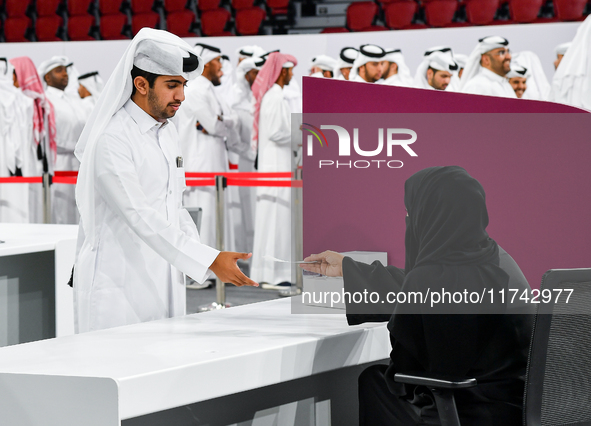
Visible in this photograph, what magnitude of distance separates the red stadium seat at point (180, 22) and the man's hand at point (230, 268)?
808cm

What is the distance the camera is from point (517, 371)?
1.79m

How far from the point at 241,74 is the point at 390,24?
9.00ft

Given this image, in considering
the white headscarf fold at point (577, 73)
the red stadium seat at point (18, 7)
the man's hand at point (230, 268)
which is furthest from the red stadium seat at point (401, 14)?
the man's hand at point (230, 268)

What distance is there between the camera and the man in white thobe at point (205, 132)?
673 centimetres

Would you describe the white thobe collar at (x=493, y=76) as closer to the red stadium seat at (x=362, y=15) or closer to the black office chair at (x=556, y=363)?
the red stadium seat at (x=362, y=15)

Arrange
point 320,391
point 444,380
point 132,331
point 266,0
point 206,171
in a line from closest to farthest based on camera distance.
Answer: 1. point 444,380
2. point 132,331
3. point 320,391
4. point 206,171
5. point 266,0

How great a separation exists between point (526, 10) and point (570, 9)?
0.48 meters

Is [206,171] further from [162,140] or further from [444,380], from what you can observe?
[444,380]

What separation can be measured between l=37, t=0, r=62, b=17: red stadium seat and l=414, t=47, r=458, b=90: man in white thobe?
5.87 meters

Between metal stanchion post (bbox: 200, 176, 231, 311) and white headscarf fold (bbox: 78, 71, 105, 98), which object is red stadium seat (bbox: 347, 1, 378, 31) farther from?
metal stanchion post (bbox: 200, 176, 231, 311)

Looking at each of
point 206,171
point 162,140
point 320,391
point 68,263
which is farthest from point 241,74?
point 320,391

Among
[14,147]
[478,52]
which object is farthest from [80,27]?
[478,52]

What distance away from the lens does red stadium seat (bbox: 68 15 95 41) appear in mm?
10422

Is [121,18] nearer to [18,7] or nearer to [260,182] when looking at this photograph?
[18,7]
